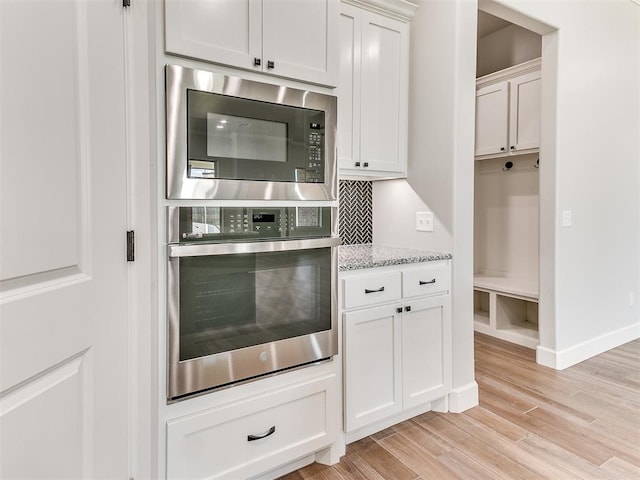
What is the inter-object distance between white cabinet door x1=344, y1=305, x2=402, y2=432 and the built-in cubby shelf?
188 centimetres

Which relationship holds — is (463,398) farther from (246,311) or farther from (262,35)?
(262,35)

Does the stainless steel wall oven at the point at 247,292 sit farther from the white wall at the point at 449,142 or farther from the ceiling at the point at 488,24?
the ceiling at the point at 488,24

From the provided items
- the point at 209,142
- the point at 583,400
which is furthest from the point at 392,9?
the point at 583,400

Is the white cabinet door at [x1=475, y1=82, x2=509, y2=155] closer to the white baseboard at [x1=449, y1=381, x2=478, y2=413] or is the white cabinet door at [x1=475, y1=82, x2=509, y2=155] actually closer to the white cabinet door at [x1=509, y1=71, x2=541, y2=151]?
the white cabinet door at [x1=509, y1=71, x2=541, y2=151]

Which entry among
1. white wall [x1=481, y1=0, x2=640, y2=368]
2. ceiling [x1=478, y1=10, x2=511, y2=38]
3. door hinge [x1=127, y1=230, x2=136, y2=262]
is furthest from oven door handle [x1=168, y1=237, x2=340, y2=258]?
ceiling [x1=478, y1=10, x2=511, y2=38]

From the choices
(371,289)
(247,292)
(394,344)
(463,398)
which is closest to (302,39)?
(247,292)

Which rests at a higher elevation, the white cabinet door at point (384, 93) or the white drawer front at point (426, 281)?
the white cabinet door at point (384, 93)

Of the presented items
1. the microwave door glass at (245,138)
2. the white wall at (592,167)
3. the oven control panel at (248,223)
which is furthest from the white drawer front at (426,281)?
the white wall at (592,167)

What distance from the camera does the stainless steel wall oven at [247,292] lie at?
1422mm

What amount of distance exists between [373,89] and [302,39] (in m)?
0.82

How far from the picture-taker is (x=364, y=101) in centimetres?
235

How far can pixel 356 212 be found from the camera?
2.81 m

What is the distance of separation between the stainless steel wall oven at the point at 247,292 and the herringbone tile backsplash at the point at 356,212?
96cm

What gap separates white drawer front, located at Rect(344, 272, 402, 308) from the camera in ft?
6.32
